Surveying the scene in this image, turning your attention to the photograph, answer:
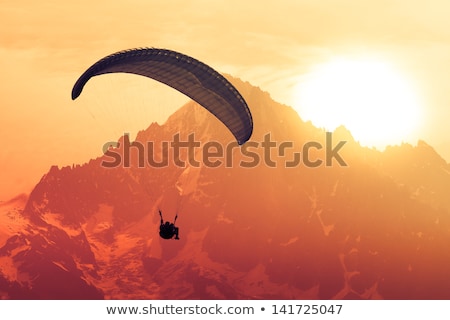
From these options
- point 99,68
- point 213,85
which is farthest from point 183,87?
point 99,68
